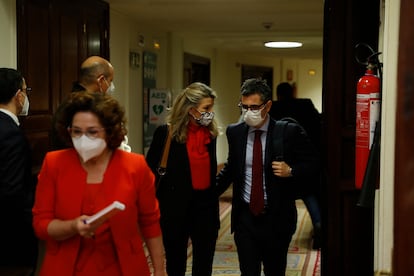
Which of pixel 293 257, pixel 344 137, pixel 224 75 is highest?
pixel 224 75

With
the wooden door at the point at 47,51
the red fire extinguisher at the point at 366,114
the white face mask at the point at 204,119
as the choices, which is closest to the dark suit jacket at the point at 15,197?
the white face mask at the point at 204,119

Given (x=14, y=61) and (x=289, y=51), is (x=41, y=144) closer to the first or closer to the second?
(x=14, y=61)

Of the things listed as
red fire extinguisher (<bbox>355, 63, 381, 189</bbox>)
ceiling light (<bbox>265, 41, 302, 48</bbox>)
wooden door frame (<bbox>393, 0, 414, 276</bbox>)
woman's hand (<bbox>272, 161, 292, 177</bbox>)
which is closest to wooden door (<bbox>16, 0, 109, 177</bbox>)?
woman's hand (<bbox>272, 161, 292, 177</bbox>)

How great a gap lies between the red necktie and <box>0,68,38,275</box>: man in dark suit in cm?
106

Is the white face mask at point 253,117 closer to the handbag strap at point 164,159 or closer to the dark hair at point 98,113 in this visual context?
the handbag strap at point 164,159

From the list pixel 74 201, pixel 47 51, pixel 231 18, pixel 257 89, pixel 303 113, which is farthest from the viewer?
pixel 231 18

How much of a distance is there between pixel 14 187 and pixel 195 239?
1077 mm

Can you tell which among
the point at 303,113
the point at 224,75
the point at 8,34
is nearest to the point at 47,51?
the point at 8,34

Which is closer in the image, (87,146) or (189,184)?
(87,146)

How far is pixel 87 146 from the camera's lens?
1.78 metres

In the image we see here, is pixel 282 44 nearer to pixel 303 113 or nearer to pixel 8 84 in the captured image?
pixel 303 113

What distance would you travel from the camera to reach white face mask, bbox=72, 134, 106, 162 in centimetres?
179

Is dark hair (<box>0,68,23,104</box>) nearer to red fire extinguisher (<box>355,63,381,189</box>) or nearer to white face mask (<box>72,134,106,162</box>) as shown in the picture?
white face mask (<box>72,134,106,162</box>)

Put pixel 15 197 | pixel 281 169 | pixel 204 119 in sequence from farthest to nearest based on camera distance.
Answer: pixel 204 119 < pixel 281 169 < pixel 15 197
